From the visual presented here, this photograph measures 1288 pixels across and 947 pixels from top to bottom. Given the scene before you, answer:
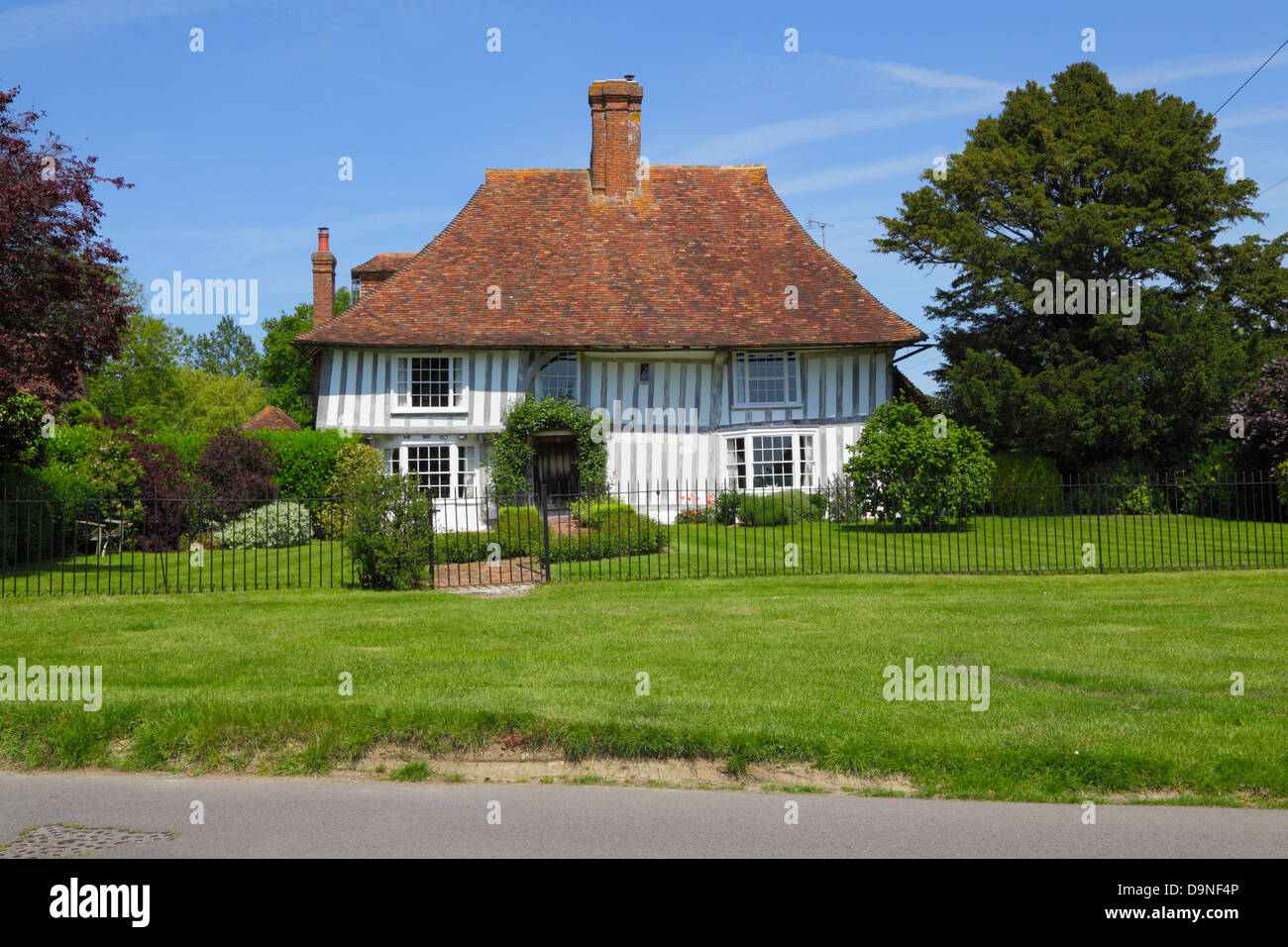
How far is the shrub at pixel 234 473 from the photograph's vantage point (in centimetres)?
2278

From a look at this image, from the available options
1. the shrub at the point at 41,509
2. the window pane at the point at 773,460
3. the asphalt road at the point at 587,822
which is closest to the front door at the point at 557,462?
the window pane at the point at 773,460

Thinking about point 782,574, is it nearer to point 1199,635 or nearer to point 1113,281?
point 1199,635

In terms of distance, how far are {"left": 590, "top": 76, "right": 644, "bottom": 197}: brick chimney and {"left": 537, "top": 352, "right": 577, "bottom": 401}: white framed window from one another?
6055 mm

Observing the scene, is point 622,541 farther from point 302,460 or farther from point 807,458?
point 302,460

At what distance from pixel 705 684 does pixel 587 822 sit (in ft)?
8.41

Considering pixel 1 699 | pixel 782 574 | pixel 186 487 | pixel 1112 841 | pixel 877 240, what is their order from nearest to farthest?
pixel 1112 841 → pixel 1 699 → pixel 782 574 → pixel 186 487 → pixel 877 240

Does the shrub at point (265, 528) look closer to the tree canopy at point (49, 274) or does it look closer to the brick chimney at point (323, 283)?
the tree canopy at point (49, 274)

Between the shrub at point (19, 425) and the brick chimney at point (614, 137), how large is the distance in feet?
56.4

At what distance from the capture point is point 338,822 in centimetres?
588

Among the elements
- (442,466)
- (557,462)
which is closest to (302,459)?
(442,466)

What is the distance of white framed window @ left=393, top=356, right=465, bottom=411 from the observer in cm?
2603

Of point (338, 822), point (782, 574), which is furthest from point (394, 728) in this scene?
point (782, 574)

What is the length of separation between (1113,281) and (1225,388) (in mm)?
4039

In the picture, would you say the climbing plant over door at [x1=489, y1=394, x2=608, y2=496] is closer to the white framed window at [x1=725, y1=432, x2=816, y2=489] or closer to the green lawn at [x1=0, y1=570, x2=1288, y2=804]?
the white framed window at [x1=725, y1=432, x2=816, y2=489]
